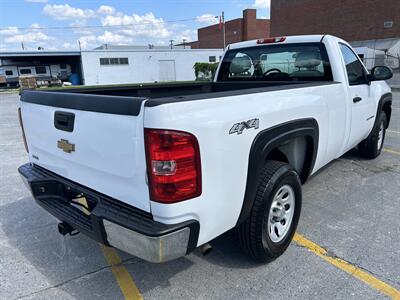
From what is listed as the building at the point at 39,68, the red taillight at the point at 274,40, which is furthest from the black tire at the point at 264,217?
the building at the point at 39,68

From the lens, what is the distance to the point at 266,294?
2.56 meters

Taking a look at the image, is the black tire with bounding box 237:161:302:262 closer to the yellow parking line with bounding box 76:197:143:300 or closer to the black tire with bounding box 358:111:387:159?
the yellow parking line with bounding box 76:197:143:300

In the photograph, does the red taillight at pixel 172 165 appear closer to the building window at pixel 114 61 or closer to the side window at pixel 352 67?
the side window at pixel 352 67

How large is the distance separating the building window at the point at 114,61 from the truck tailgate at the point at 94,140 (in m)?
→ 35.6

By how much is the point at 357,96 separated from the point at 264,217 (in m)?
2.51

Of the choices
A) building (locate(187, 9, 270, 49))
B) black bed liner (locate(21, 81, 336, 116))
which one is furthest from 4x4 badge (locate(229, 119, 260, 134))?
building (locate(187, 9, 270, 49))

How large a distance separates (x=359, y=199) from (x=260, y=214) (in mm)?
2247

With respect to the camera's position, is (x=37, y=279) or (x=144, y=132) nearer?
(x=144, y=132)

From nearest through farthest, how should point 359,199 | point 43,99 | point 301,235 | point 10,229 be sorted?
point 43,99 < point 301,235 < point 10,229 < point 359,199

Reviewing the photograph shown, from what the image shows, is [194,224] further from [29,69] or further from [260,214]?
[29,69]

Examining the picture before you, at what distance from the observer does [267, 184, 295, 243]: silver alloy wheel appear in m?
2.90

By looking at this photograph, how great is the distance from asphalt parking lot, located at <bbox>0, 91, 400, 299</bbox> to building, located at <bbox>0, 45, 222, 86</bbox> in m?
34.5

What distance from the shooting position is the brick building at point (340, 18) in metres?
27.5

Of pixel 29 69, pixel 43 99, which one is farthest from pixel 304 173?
pixel 29 69
